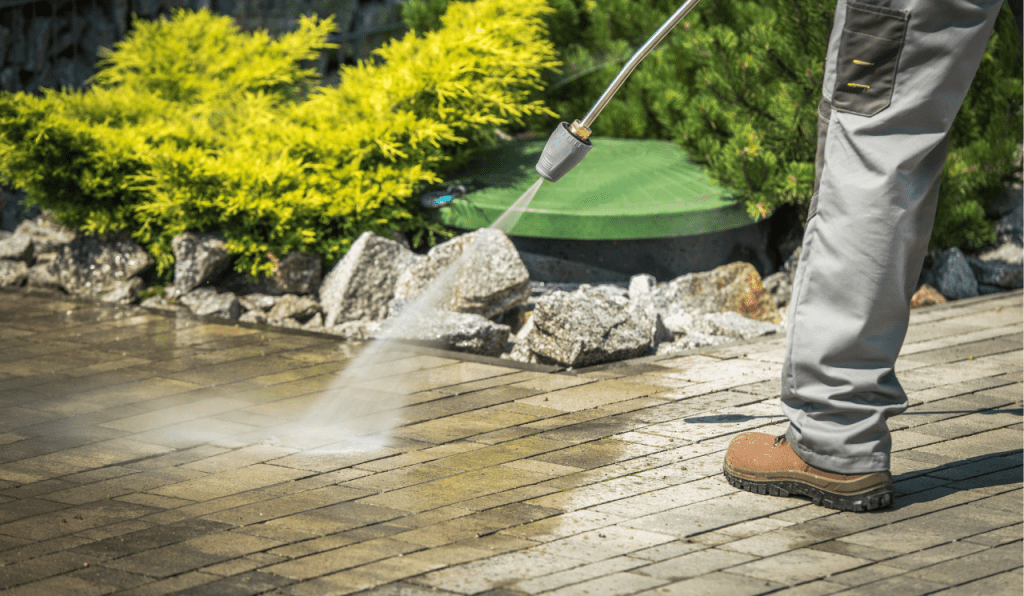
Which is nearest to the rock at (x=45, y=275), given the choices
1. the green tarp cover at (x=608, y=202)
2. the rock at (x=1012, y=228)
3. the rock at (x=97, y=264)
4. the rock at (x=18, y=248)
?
the rock at (x=97, y=264)

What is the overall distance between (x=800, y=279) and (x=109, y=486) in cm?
228

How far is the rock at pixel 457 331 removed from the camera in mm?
5191

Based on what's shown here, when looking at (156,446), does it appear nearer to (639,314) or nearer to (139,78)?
(639,314)

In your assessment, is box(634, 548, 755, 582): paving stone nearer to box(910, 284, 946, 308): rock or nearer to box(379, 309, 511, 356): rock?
box(379, 309, 511, 356): rock

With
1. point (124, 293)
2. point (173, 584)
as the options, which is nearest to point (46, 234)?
point (124, 293)

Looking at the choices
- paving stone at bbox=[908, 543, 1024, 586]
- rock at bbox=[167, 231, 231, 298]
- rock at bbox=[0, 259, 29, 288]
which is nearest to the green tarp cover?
rock at bbox=[167, 231, 231, 298]

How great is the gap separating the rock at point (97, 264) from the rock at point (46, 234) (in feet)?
0.34

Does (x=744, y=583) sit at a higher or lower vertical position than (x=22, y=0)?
lower

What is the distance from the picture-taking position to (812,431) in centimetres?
304

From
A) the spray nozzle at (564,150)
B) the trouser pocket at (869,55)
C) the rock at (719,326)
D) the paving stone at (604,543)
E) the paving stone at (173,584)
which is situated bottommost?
the paving stone at (604,543)

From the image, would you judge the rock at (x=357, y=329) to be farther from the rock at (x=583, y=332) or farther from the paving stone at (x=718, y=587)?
the paving stone at (x=718, y=587)

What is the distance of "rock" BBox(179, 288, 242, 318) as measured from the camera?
5973 millimetres

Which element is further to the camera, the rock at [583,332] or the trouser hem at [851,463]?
the rock at [583,332]

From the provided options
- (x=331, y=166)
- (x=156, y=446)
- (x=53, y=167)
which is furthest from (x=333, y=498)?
(x=53, y=167)
